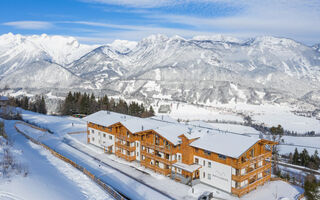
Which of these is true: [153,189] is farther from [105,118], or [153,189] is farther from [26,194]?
[105,118]

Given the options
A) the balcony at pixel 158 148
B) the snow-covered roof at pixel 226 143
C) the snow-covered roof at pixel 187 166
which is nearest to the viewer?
the snow-covered roof at pixel 226 143

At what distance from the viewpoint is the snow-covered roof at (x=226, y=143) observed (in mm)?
34375

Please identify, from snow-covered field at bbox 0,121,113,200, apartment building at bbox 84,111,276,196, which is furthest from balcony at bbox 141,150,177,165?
snow-covered field at bbox 0,121,113,200

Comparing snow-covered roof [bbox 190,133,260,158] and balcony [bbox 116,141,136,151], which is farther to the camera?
balcony [bbox 116,141,136,151]

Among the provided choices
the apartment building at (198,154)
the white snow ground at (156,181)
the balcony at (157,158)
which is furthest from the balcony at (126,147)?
the balcony at (157,158)

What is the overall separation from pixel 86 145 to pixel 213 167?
103 ft

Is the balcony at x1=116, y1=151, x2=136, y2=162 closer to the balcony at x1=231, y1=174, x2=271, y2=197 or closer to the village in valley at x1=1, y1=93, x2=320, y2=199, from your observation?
the village in valley at x1=1, y1=93, x2=320, y2=199

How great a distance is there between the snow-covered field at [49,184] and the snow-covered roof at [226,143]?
15.9 m

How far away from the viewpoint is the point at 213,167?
36469mm

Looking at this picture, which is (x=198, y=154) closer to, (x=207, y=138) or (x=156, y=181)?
(x=207, y=138)

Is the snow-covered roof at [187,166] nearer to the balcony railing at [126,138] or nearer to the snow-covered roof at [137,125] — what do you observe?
the snow-covered roof at [137,125]

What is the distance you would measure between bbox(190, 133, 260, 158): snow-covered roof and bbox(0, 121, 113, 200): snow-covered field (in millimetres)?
15870

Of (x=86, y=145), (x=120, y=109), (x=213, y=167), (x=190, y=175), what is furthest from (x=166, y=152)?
(x=120, y=109)

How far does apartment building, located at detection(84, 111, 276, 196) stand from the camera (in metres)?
34.8
